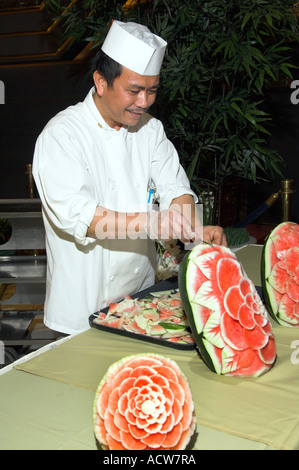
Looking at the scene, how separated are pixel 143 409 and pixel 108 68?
133cm

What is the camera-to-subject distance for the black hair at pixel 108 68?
1.86m

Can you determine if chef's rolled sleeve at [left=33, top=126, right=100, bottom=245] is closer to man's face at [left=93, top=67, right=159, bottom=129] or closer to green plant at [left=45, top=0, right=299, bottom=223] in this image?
man's face at [left=93, top=67, right=159, bottom=129]

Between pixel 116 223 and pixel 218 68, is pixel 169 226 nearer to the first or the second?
pixel 116 223

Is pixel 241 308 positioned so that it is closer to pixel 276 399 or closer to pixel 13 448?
pixel 276 399

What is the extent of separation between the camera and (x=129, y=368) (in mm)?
976

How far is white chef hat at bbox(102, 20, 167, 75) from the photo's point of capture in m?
1.85

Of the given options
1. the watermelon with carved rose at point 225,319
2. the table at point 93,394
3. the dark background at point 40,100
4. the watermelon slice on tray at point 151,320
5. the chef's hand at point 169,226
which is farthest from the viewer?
the dark background at point 40,100

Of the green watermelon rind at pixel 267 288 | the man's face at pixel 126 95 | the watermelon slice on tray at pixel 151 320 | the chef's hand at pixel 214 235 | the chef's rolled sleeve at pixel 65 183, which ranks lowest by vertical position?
A: the watermelon slice on tray at pixel 151 320

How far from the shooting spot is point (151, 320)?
1584 millimetres

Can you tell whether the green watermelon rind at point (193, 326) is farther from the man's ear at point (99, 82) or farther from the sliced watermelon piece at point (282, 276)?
the man's ear at point (99, 82)

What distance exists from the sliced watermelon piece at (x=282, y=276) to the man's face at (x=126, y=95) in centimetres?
66

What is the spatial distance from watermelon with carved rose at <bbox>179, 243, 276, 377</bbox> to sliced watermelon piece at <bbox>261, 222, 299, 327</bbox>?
26 cm

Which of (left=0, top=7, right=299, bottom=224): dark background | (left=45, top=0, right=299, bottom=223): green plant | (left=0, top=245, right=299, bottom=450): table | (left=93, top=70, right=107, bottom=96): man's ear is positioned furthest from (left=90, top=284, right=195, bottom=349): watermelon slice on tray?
(left=0, top=7, right=299, bottom=224): dark background

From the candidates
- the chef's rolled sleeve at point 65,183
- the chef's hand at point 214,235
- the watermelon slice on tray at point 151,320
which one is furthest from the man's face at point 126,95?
the watermelon slice on tray at point 151,320
